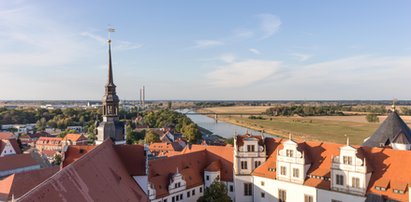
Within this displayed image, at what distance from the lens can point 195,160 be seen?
36.9 metres

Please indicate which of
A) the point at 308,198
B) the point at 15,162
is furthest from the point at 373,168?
the point at 15,162

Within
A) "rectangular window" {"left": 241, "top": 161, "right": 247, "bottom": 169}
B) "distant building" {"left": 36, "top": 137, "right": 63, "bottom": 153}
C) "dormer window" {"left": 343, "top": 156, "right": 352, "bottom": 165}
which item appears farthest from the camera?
"distant building" {"left": 36, "top": 137, "right": 63, "bottom": 153}

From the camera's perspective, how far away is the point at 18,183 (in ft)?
106

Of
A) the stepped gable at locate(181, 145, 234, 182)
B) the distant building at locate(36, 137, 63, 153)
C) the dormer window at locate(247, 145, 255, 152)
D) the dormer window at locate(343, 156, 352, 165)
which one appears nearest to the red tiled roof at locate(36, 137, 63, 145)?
the distant building at locate(36, 137, 63, 153)

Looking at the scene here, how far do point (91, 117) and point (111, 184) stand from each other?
145 meters

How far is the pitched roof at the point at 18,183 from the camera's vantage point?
102 ft

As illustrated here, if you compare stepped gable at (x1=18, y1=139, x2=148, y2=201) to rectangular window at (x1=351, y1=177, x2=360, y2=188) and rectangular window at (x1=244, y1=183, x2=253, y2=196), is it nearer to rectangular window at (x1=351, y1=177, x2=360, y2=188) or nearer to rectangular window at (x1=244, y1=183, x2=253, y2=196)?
rectangular window at (x1=244, y1=183, x2=253, y2=196)

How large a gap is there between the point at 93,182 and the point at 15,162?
130 ft

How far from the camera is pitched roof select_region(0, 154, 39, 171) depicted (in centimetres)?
4703

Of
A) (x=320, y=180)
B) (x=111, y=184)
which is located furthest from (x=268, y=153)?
(x=111, y=184)

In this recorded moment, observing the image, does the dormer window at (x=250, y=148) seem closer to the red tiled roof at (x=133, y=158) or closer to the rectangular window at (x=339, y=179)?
the rectangular window at (x=339, y=179)

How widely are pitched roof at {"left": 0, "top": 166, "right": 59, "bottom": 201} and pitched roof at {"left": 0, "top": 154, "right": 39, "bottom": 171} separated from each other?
15.5 meters

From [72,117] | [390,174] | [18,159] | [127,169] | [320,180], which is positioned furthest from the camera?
[72,117]

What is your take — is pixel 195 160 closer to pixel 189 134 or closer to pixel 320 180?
pixel 320 180
